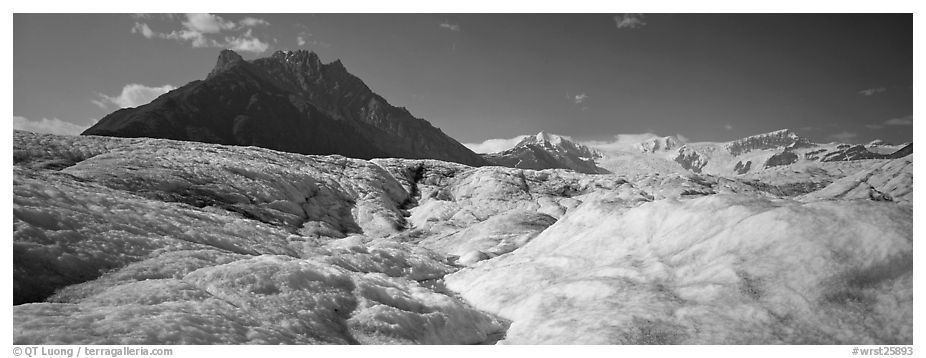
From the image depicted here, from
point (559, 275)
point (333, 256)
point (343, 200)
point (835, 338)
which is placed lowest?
point (835, 338)

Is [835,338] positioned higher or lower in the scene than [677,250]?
lower

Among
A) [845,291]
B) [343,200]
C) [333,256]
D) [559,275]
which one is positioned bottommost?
[845,291]

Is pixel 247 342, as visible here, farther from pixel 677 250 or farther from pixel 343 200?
pixel 343 200
